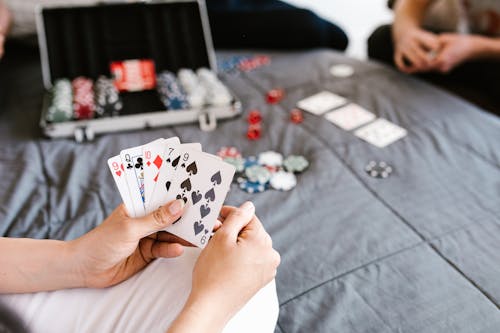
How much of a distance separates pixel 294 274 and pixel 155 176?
375 mm

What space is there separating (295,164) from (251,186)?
0.16 meters

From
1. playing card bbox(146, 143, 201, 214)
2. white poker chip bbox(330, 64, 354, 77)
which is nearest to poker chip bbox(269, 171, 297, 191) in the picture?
playing card bbox(146, 143, 201, 214)

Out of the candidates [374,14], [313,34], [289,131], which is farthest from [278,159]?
[374,14]

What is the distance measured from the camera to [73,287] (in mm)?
798

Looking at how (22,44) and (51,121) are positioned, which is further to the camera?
(22,44)

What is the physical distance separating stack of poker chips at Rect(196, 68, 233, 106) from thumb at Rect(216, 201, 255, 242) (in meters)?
0.80

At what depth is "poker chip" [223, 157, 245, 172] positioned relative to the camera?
1249 mm

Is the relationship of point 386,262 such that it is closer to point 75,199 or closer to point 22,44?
point 75,199

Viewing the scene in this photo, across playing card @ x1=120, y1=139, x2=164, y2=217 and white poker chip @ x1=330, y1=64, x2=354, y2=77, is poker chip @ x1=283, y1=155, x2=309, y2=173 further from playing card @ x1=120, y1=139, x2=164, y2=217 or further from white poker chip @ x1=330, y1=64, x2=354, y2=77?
white poker chip @ x1=330, y1=64, x2=354, y2=77

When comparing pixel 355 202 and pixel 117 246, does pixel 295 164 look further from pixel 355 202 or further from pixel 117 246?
pixel 117 246

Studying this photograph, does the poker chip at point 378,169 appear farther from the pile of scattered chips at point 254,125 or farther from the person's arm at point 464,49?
the person's arm at point 464,49

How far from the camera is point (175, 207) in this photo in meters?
0.77

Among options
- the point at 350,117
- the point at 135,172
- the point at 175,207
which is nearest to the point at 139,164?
the point at 135,172

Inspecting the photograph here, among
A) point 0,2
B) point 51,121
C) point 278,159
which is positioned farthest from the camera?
point 0,2
